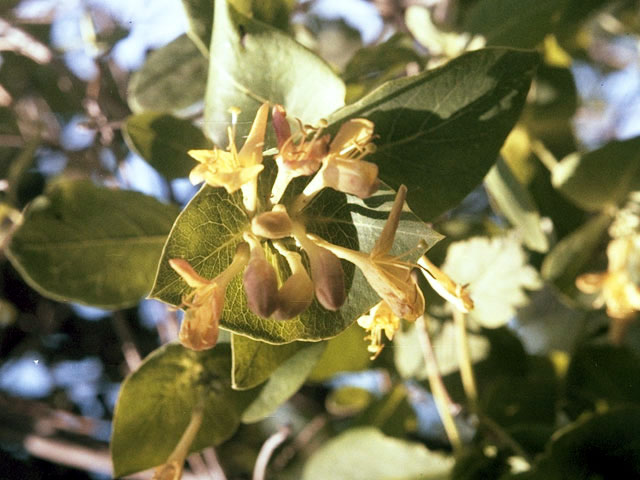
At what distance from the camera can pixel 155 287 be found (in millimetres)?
529

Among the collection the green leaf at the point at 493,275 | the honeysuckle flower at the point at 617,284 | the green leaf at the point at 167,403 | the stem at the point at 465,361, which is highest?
the green leaf at the point at 167,403

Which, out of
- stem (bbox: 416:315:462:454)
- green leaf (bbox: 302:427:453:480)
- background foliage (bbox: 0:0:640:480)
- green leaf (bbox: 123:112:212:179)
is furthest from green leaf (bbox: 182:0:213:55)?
green leaf (bbox: 302:427:453:480)

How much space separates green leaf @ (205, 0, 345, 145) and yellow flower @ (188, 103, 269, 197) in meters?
0.11

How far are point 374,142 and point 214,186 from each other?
6.4 inches

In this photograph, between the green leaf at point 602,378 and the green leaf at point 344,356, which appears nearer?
the green leaf at point 344,356

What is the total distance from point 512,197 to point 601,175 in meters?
0.21

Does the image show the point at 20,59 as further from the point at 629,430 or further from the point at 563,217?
the point at 629,430

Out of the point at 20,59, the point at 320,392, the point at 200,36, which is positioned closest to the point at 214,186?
the point at 200,36

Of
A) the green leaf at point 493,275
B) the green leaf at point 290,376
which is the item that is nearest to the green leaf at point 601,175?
the green leaf at point 493,275

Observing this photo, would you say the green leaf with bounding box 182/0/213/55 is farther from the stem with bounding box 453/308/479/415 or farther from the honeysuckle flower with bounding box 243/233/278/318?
the stem with bounding box 453/308/479/415

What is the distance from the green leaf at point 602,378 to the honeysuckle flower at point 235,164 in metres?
0.67

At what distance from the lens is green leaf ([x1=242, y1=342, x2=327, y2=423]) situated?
2.43 feet

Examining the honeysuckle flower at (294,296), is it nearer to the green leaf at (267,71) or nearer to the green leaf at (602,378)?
the green leaf at (267,71)

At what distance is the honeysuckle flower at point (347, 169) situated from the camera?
0.52 metres
